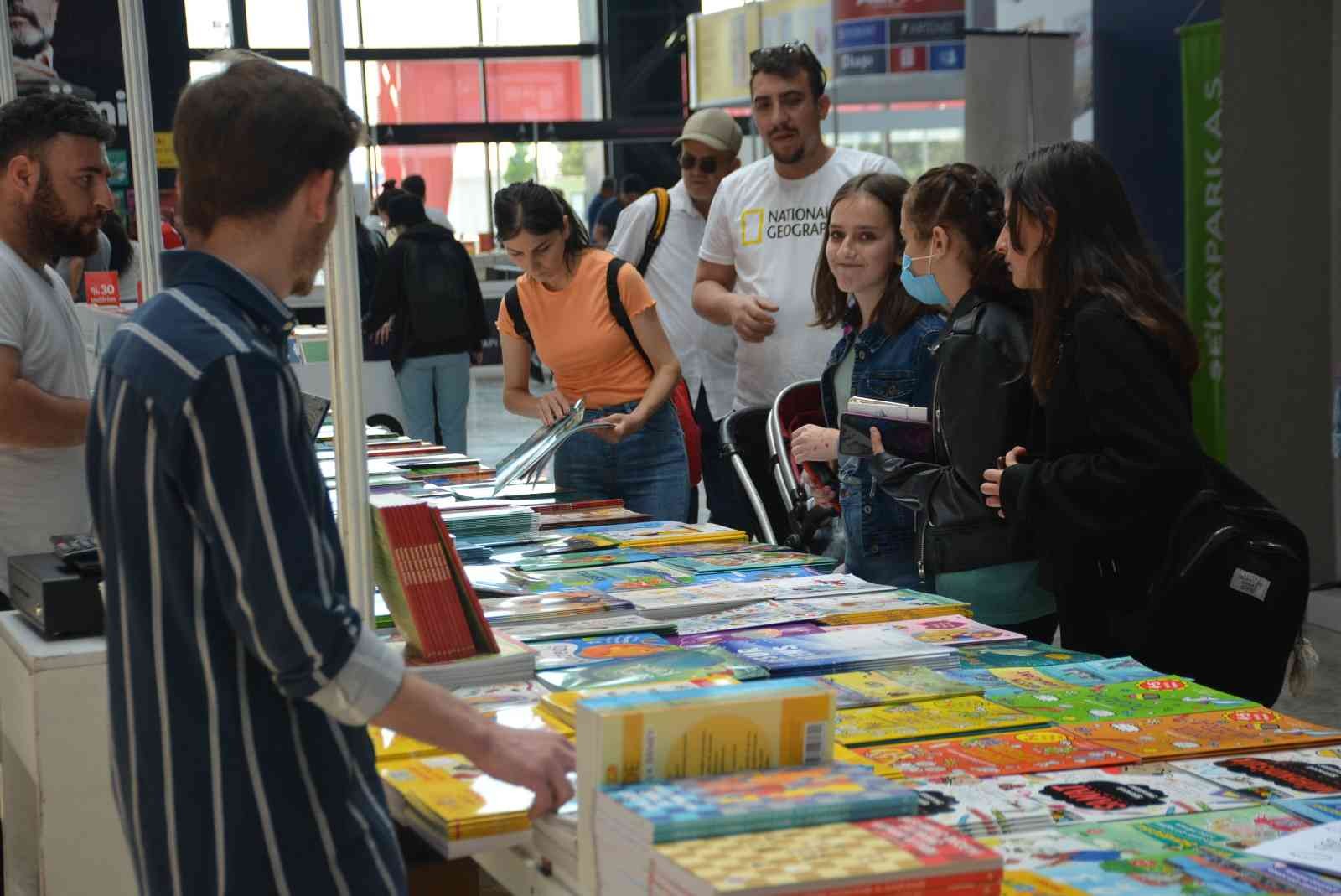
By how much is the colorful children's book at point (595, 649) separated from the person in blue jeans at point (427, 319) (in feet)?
17.8

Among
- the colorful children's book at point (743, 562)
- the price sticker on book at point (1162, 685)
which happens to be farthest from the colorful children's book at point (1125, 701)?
the colorful children's book at point (743, 562)

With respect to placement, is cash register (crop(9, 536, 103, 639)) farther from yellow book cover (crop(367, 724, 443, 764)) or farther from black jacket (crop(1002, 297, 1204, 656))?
black jacket (crop(1002, 297, 1204, 656))

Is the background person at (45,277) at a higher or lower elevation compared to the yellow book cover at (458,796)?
higher

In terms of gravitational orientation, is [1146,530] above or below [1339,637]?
above

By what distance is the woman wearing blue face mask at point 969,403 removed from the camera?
2592mm

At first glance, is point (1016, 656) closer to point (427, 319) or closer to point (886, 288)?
point (886, 288)

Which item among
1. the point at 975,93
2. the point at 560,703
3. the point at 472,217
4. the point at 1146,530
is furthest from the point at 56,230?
the point at 472,217

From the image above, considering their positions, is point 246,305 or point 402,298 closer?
point 246,305

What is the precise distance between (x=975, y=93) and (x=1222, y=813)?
579cm

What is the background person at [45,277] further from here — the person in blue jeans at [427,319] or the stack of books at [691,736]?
the person in blue jeans at [427,319]

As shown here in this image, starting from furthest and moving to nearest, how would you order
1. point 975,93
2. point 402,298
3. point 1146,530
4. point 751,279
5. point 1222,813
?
point 402,298, point 975,93, point 751,279, point 1146,530, point 1222,813

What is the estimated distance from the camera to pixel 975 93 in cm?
694

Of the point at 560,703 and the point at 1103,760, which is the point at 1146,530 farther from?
the point at 560,703

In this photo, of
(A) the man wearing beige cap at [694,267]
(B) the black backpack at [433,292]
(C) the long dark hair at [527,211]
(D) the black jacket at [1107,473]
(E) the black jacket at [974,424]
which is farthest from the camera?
(B) the black backpack at [433,292]
